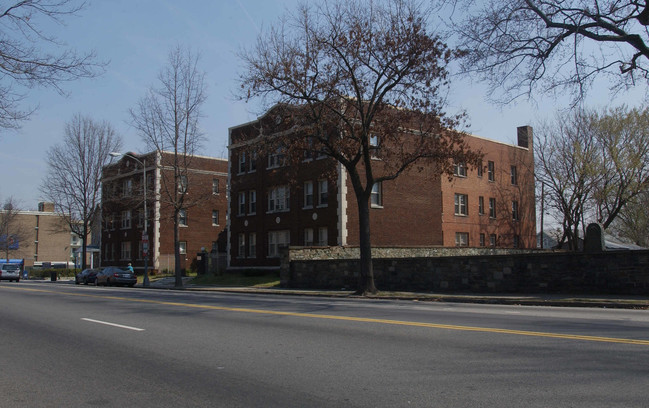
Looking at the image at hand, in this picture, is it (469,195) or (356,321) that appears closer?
(356,321)

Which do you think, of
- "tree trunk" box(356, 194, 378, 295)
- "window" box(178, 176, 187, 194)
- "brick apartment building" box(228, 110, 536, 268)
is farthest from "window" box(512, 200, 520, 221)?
"tree trunk" box(356, 194, 378, 295)

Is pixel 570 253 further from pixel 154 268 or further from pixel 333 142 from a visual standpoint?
pixel 154 268

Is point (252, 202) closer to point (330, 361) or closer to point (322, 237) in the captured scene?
point (322, 237)

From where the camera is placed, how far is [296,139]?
77.5ft

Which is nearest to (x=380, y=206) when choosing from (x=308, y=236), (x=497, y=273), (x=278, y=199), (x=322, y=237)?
(x=322, y=237)

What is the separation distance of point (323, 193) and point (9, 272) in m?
32.6

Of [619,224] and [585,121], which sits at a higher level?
[585,121]

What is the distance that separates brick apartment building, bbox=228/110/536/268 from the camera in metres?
35.3

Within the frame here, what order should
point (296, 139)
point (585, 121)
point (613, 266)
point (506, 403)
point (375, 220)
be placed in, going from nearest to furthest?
1. point (506, 403)
2. point (613, 266)
3. point (296, 139)
4. point (375, 220)
5. point (585, 121)

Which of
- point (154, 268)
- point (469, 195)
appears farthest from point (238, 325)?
point (154, 268)

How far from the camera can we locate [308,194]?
36.8 m

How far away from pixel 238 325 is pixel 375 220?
78.9 feet

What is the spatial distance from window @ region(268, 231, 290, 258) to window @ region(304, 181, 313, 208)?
2.83m

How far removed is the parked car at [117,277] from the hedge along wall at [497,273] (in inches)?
537
